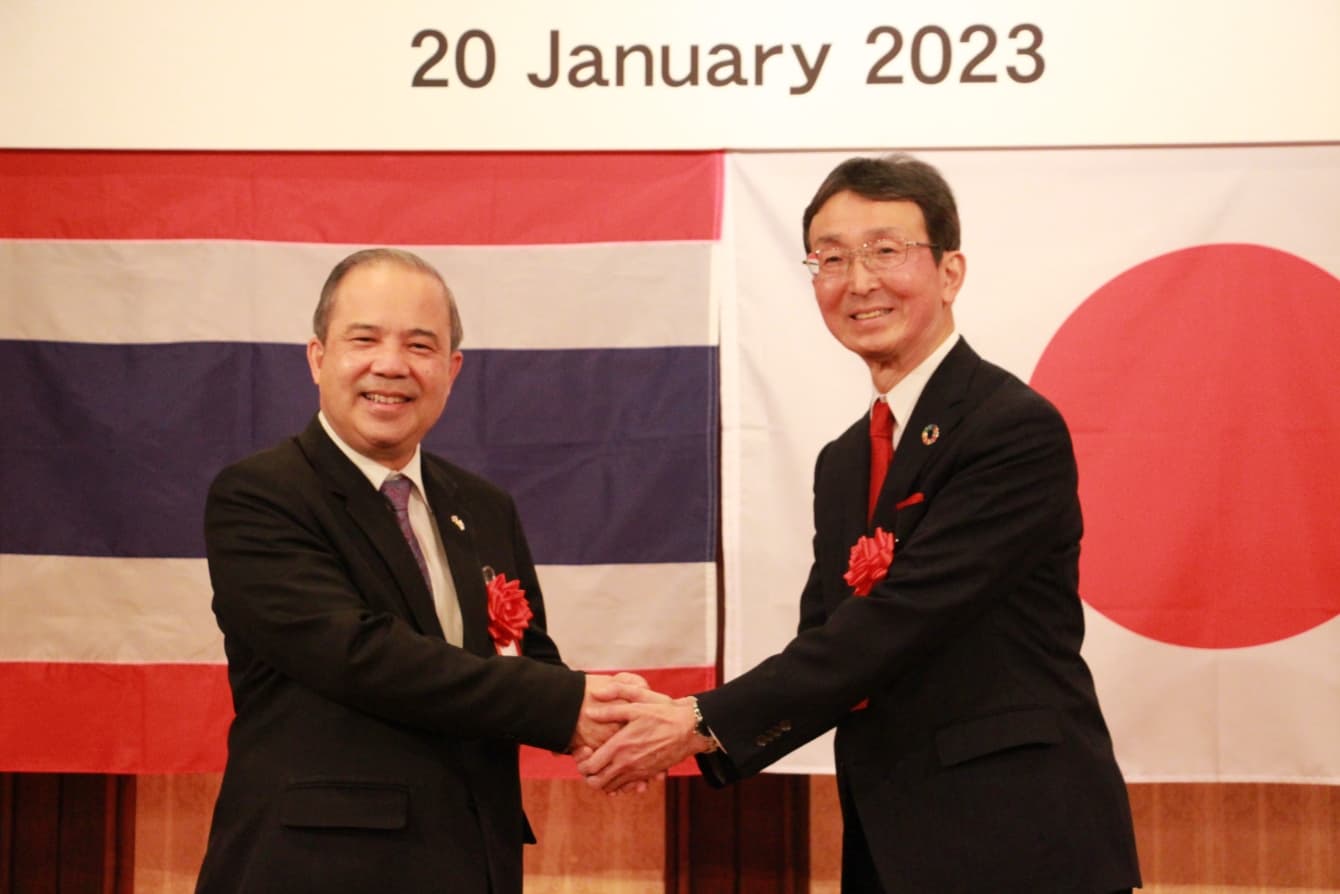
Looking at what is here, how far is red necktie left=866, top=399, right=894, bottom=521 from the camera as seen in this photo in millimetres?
2283

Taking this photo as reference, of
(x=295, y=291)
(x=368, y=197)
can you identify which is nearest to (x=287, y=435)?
(x=295, y=291)

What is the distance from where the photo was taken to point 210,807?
148 inches

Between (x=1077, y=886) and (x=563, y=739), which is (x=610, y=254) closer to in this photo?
(x=563, y=739)

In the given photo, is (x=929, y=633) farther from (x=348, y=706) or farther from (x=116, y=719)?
(x=116, y=719)

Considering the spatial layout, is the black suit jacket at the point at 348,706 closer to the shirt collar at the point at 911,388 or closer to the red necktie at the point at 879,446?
the red necktie at the point at 879,446

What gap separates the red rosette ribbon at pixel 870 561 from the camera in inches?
84.7

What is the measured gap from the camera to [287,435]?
11.5ft

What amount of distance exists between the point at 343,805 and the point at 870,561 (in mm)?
946

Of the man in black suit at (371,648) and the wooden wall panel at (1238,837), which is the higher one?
the man in black suit at (371,648)

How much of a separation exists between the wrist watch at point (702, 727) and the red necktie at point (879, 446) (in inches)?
19.4

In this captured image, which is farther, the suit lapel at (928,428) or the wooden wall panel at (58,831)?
the wooden wall panel at (58,831)

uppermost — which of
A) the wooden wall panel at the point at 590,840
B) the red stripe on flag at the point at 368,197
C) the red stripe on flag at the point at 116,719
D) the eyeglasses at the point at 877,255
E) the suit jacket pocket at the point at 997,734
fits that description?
the red stripe on flag at the point at 368,197

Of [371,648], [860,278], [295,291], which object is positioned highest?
[295,291]

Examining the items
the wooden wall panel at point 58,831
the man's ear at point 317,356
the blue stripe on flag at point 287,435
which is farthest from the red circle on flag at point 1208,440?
the wooden wall panel at point 58,831
